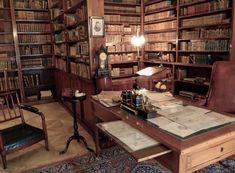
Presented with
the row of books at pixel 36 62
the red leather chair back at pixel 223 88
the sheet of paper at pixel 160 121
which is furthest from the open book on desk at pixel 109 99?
the row of books at pixel 36 62

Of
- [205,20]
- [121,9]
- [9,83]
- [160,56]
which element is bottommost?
[9,83]

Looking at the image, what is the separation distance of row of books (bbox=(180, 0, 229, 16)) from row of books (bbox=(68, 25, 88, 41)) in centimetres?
211

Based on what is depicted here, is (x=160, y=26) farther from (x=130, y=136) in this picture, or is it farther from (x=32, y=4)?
(x=130, y=136)

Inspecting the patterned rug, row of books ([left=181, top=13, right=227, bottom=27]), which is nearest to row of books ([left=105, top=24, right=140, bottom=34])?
row of books ([left=181, top=13, right=227, bottom=27])

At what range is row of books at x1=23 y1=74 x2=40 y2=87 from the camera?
195 inches

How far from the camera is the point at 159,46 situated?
4.88 meters

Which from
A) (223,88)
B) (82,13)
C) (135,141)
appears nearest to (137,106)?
(135,141)

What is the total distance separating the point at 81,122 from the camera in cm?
355

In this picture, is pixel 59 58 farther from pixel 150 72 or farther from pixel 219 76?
pixel 219 76

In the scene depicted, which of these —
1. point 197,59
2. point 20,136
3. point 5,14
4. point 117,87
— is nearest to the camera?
point 20,136

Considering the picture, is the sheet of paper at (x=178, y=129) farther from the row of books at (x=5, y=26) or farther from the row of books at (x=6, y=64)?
the row of books at (x=5, y=26)

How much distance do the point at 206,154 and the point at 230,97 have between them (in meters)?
1.29

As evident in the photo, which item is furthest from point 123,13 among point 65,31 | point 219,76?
point 219,76

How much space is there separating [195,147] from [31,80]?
4603mm
